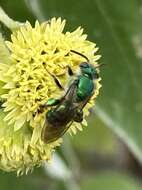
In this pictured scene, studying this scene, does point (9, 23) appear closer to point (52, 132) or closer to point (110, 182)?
point (52, 132)

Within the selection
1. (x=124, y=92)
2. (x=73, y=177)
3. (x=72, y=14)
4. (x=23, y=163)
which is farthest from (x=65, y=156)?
(x=23, y=163)

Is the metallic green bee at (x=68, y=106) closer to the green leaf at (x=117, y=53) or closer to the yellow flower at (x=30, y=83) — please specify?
the yellow flower at (x=30, y=83)

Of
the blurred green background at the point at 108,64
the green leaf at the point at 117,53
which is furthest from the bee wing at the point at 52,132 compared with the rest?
the green leaf at the point at 117,53

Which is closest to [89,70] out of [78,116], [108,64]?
[78,116]

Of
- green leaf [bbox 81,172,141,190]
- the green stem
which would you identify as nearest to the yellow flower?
the green stem

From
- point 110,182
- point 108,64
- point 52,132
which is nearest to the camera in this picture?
point 52,132
